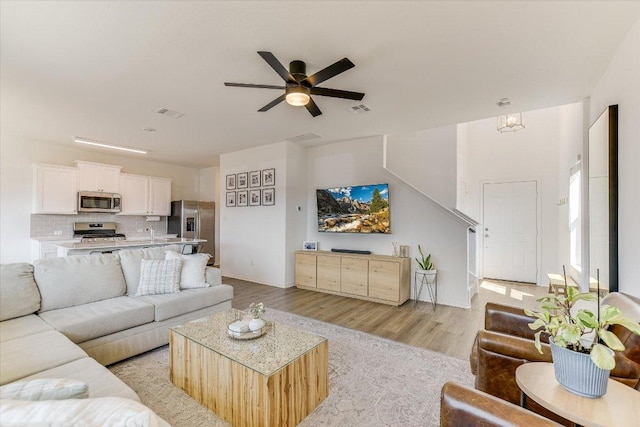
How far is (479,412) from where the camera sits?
1.06 meters

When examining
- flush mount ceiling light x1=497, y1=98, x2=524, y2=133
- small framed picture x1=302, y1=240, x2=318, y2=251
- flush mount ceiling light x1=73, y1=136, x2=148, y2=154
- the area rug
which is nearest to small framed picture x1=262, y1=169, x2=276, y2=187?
small framed picture x1=302, y1=240, x2=318, y2=251

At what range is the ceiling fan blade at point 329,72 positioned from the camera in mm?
2154

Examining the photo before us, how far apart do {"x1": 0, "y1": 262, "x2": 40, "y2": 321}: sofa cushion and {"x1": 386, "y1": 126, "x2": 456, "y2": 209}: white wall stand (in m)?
5.63

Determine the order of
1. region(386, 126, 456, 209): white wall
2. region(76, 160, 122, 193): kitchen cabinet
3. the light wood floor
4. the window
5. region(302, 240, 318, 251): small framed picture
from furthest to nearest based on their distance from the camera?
1. region(76, 160, 122, 193): kitchen cabinet
2. region(302, 240, 318, 251): small framed picture
3. region(386, 126, 456, 209): white wall
4. the window
5. the light wood floor

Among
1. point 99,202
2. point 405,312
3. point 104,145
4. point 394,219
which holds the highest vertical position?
point 104,145

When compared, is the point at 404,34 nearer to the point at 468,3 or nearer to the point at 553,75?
the point at 468,3

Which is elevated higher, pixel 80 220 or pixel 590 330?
pixel 80 220

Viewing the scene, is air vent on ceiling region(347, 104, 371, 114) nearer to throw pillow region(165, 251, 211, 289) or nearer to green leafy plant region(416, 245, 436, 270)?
green leafy plant region(416, 245, 436, 270)

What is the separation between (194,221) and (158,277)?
4.38 metres

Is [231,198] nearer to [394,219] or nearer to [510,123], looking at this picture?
[394,219]

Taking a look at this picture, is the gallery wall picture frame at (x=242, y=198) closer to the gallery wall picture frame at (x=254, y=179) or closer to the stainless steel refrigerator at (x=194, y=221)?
the gallery wall picture frame at (x=254, y=179)

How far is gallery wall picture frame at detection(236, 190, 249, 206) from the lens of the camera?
5964 millimetres

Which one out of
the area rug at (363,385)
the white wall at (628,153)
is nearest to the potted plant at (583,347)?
the area rug at (363,385)

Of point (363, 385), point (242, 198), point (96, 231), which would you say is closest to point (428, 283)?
point (363, 385)
